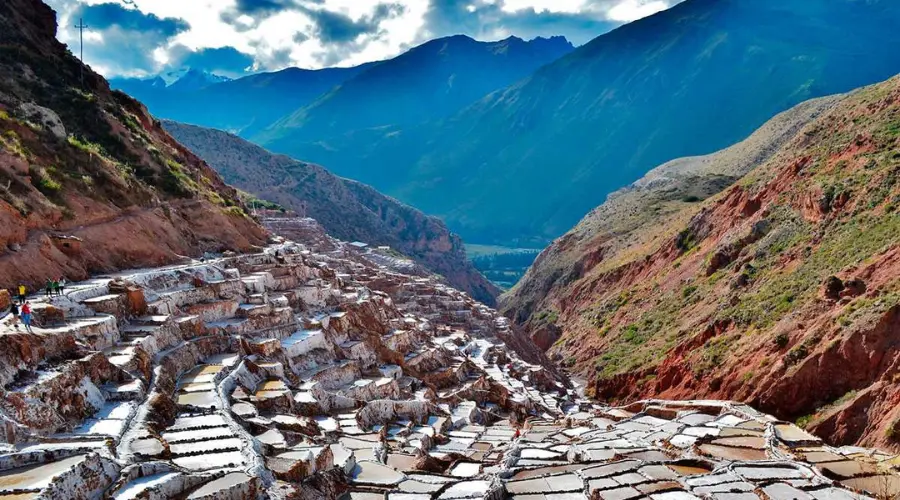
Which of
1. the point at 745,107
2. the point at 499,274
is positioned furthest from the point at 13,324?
the point at 745,107

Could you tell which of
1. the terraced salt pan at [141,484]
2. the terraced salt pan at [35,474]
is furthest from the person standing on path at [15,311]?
the terraced salt pan at [141,484]

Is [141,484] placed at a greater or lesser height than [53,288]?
lesser

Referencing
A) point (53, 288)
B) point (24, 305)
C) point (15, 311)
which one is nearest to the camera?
point (24, 305)

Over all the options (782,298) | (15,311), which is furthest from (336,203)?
(15,311)

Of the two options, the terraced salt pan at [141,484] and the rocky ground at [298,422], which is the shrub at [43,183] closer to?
the rocky ground at [298,422]

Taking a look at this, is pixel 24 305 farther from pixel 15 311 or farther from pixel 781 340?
pixel 781 340
